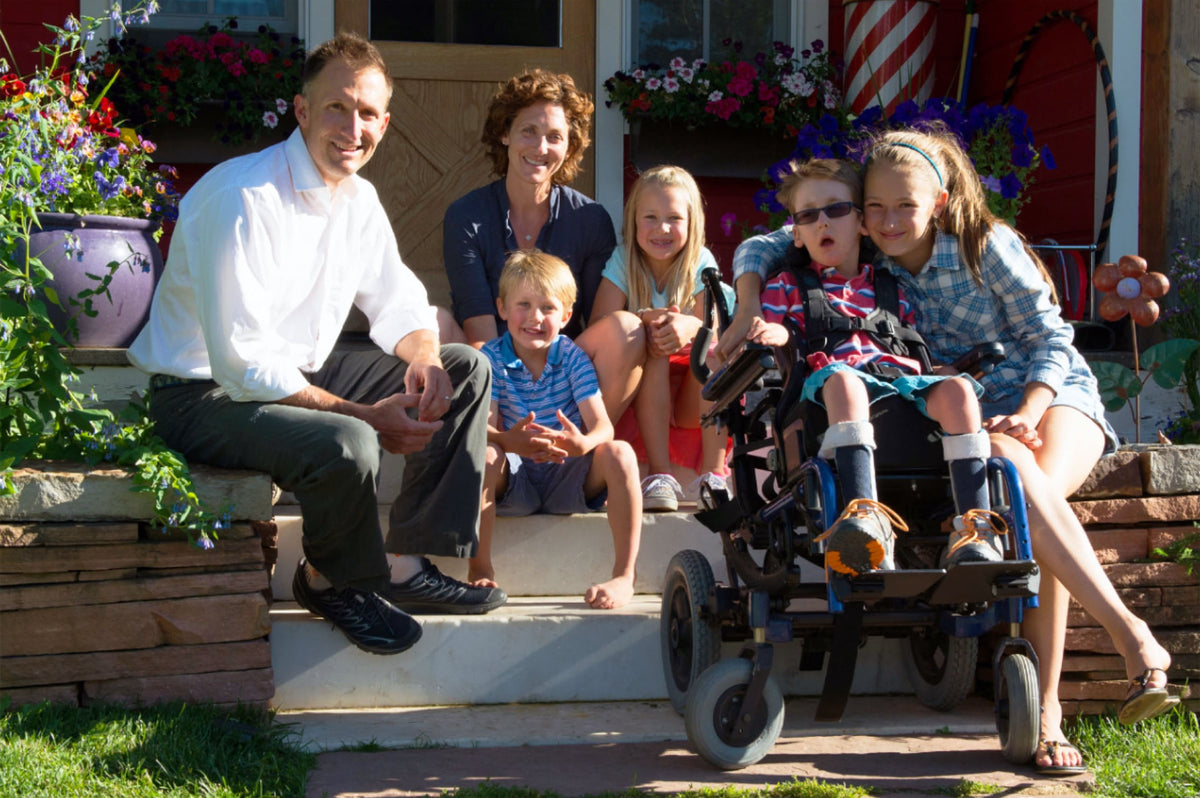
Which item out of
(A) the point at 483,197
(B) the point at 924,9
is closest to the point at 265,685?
(A) the point at 483,197

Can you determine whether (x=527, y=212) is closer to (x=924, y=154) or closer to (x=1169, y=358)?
(x=924, y=154)

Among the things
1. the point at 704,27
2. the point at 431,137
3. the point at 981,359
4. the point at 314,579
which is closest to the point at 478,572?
the point at 314,579

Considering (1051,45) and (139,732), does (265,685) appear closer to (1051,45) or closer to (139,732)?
(139,732)

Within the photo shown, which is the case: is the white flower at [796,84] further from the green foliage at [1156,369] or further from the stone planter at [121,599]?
the stone planter at [121,599]

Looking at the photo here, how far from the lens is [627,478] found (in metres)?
3.30

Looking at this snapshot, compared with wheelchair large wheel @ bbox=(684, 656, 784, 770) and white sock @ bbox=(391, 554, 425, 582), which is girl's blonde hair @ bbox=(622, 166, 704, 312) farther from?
wheelchair large wheel @ bbox=(684, 656, 784, 770)

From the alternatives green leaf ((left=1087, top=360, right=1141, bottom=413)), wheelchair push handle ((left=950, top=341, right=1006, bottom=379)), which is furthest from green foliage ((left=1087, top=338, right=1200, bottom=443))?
wheelchair push handle ((left=950, top=341, right=1006, bottom=379))

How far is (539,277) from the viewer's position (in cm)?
350

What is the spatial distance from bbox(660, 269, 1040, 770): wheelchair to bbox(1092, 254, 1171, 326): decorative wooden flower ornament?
3.40ft

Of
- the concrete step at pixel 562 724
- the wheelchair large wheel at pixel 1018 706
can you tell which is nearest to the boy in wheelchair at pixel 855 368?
the wheelchair large wheel at pixel 1018 706

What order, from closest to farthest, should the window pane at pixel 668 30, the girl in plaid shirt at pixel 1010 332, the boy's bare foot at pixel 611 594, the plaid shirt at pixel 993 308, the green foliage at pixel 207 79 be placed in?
the girl in plaid shirt at pixel 1010 332 → the plaid shirt at pixel 993 308 → the boy's bare foot at pixel 611 594 → the green foliage at pixel 207 79 → the window pane at pixel 668 30

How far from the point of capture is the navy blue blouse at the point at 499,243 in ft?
12.7

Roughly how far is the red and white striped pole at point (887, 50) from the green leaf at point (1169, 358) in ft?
6.10

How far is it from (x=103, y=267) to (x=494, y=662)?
5.60ft
